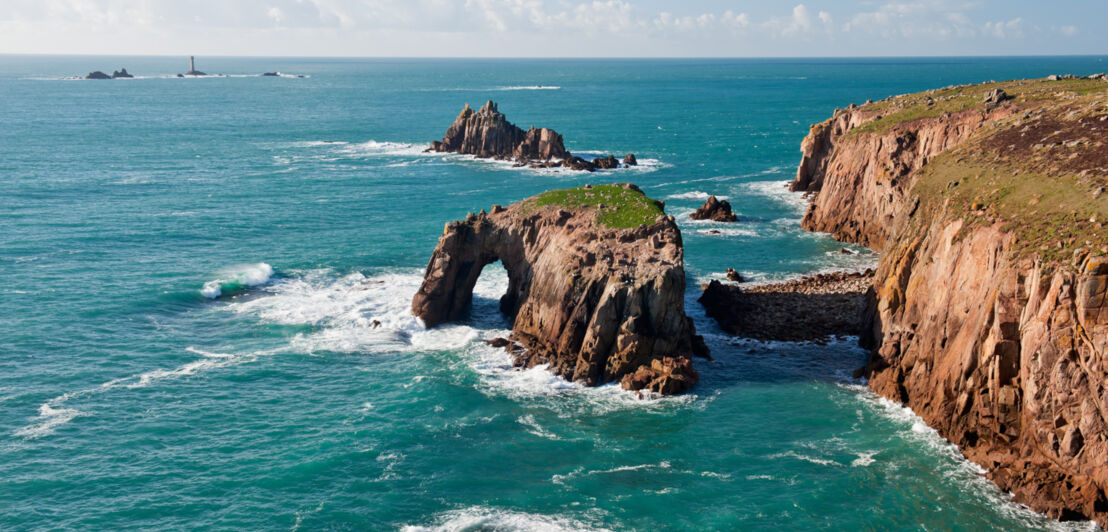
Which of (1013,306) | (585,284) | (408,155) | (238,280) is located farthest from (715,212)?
(408,155)

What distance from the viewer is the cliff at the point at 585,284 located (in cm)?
5328

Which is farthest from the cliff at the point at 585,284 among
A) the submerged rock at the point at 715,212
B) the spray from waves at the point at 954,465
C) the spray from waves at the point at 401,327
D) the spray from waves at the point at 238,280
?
the submerged rock at the point at 715,212

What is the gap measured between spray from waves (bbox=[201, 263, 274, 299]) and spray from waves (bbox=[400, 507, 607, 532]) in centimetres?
4204

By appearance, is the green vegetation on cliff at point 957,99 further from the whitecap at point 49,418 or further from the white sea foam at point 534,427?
the whitecap at point 49,418

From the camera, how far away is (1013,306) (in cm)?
4222

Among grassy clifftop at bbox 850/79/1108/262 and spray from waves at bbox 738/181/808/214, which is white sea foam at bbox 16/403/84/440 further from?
spray from waves at bbox 738/181/808/214

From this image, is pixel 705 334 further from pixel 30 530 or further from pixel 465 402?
pixel 30 530

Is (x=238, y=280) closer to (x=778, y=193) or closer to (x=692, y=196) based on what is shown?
(x=692, y=196)

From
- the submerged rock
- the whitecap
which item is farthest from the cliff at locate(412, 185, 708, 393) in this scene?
the submerged rock

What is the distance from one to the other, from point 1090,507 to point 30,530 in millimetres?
49195

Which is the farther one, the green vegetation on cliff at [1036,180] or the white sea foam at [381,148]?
the white sea foam at [381,148]

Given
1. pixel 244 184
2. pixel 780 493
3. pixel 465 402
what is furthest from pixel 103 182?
pixel 780 493

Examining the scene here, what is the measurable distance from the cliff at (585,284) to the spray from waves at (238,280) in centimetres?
1934

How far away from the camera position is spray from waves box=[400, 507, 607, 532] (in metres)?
38.4
